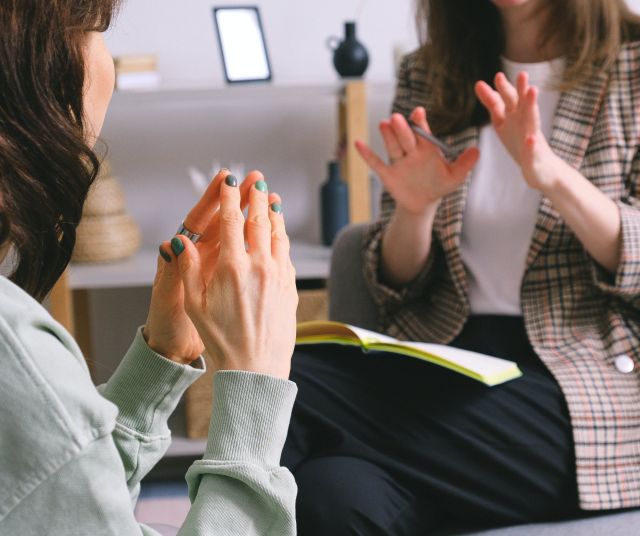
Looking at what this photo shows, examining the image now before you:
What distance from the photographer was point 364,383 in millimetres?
1289

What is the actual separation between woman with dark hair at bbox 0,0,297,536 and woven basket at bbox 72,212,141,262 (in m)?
1.54

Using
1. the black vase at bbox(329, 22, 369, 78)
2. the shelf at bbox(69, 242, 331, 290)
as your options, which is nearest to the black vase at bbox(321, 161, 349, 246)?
the shelf at bbox(69, 242, 331, 290)

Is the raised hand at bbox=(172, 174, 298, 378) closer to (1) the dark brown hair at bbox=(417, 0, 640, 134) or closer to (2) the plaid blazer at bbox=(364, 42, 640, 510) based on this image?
(2) the plaid blazer at bbox=(364, 42, 640, 510)

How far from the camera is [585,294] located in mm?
1382

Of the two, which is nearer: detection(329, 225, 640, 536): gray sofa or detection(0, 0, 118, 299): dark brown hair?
detection(0, 0, 118, 299): dark brown hair

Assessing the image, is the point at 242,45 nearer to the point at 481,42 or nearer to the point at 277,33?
the point at 277,33

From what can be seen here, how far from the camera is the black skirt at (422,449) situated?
3.83 ft

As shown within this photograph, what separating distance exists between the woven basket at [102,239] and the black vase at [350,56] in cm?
71

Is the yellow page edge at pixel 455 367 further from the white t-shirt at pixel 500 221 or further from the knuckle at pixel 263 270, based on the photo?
the knuckle at pixel 263 270

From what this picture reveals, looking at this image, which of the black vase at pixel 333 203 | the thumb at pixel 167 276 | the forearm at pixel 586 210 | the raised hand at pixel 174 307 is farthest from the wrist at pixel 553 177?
the black vase at pixel 333 203

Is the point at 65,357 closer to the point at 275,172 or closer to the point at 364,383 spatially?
the point at 364,383

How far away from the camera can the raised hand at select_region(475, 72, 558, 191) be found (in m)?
1.28

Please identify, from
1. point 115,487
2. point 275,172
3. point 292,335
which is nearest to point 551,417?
point 292,335

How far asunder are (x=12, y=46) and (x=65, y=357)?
240 mm
